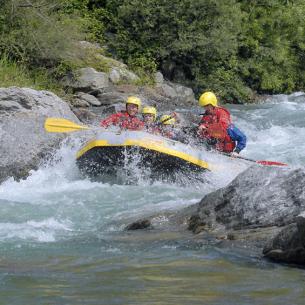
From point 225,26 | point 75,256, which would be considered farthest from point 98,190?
point 225,26

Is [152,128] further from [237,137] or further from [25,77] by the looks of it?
[25,77]

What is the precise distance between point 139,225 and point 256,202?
117cm

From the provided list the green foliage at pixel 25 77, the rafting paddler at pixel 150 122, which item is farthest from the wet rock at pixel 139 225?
the green foliage at pixel 25 77

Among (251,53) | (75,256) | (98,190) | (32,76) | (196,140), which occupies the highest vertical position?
(251,53)

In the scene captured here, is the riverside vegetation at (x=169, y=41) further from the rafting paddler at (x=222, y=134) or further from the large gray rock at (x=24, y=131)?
the rafting paddler at (x=222, y=134)

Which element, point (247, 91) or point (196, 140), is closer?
point (196, 140)

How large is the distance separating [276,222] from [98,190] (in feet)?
12.1

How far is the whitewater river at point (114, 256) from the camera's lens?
421 cm

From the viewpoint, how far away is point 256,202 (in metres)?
6.03

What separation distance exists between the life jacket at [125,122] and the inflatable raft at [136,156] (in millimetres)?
752

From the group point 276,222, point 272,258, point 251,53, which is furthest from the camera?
point 251,53

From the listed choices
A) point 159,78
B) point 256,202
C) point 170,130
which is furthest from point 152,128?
point 159,78

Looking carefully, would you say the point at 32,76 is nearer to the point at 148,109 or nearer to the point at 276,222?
the point at 148,109

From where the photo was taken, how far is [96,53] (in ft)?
62.7
